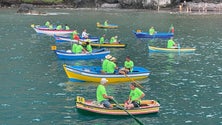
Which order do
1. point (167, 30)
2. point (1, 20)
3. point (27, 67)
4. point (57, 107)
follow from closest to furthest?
point (57, 107) < point (27, 67) < point (167, 30) < point (1, 20)

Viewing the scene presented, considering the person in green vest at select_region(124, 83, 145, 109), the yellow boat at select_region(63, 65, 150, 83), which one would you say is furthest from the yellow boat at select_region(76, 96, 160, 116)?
the yellow boat at select_region(63, 65, 150, 83)

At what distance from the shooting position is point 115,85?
3797cm

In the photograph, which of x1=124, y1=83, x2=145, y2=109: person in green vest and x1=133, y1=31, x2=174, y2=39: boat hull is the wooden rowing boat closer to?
x1=133, y1=31, x2=174, y2=39: boat hull

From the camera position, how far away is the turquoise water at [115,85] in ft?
95.0

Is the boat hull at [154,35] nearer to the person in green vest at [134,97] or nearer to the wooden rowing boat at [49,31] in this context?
the wooden rowing boat at [49,31]

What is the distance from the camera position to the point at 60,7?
143125 millimetres

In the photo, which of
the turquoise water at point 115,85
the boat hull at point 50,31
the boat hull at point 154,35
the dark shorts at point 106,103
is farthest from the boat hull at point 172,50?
the dark shorts at point 106,103

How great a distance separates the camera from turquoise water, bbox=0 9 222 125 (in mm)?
28969

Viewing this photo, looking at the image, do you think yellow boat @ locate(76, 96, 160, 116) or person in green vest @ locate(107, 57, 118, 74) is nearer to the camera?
yellow boat @ locate(76, 96, 160, 116)

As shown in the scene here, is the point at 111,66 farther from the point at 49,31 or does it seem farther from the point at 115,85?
the point at 49,31

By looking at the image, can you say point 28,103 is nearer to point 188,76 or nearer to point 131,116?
point 131,116

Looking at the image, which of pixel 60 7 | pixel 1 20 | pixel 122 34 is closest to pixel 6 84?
pixel 122 34

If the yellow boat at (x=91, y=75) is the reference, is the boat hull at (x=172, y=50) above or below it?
below

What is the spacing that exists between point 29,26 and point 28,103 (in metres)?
56.5
